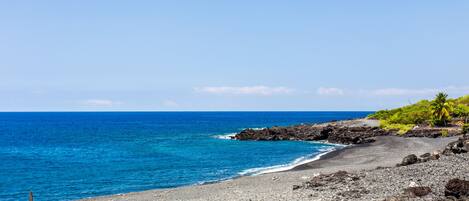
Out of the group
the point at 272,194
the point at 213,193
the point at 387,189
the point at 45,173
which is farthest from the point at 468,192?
the point at 45,173

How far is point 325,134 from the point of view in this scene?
356 ft

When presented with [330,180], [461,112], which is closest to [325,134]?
[461,112]

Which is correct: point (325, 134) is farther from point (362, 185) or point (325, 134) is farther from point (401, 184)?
point (401, 184)

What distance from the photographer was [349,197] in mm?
27625

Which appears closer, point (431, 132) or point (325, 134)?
point (431, 132)

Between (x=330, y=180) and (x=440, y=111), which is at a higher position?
(x=440, y=111)

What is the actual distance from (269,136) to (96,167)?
2163 inches

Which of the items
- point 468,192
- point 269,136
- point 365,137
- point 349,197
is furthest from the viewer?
point 269,136

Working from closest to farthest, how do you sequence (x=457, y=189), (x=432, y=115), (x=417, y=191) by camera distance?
(x=457, y=189) → (x=417, y=191) → (x=432, y=115)

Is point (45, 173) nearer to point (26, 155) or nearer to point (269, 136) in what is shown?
point (26, 155)

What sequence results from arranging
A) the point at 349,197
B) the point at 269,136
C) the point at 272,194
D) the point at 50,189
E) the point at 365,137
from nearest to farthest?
the point at 349,197, the point at 272,194, the point at 50,189, the point at 365,137, the point at 269,136

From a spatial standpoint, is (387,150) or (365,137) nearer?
(387,150)

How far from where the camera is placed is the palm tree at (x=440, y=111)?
10194cm

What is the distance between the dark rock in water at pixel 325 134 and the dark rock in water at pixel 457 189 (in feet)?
219
